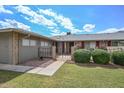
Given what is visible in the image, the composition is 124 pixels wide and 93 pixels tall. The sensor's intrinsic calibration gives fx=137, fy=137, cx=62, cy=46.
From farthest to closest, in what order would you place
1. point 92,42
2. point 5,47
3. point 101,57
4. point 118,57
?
point 92,42 → point 101,57 → point 118,57 → point 5,47

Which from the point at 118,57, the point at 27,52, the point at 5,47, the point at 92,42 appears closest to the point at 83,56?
the point at 118,57

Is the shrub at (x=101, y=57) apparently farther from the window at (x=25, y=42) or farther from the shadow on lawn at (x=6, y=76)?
the shadow on lawn at (x=6, y=76)

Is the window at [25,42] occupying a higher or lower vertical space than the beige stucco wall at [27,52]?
higher

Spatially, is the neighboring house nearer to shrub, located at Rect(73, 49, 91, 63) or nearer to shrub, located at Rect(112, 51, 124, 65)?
shrub, located at Rect(112, 51, 124, 65)

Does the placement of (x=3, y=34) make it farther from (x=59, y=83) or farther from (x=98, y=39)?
(x=98, y=39)

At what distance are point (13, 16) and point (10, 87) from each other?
36627mm

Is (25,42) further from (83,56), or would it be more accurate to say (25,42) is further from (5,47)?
(83,56)

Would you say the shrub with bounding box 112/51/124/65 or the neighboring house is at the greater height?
the neighboring house

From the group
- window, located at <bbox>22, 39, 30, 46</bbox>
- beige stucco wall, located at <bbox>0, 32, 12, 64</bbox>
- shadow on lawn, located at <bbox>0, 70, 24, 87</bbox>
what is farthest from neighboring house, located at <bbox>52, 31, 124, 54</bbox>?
shadow on lawn, located at <bbox>0, 70, 24, 87</bbox>

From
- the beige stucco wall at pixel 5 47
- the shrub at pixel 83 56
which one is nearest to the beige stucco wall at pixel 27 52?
the beige stucco wall at pixel 5 47

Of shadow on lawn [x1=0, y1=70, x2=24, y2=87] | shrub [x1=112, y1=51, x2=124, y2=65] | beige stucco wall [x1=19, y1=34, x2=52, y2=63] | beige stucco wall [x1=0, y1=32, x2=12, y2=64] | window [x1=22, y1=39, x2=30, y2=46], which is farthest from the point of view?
window [x1=22, y1=39, x2=30, y2=46]

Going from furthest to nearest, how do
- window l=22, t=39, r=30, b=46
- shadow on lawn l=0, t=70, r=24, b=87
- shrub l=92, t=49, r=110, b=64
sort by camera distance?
1. window l=22, t=39, r=30, b=46
2. shrub l=92, t=49, r=110, b=64
3. shadow on lawn l=0, t=70, r=24, b=87
